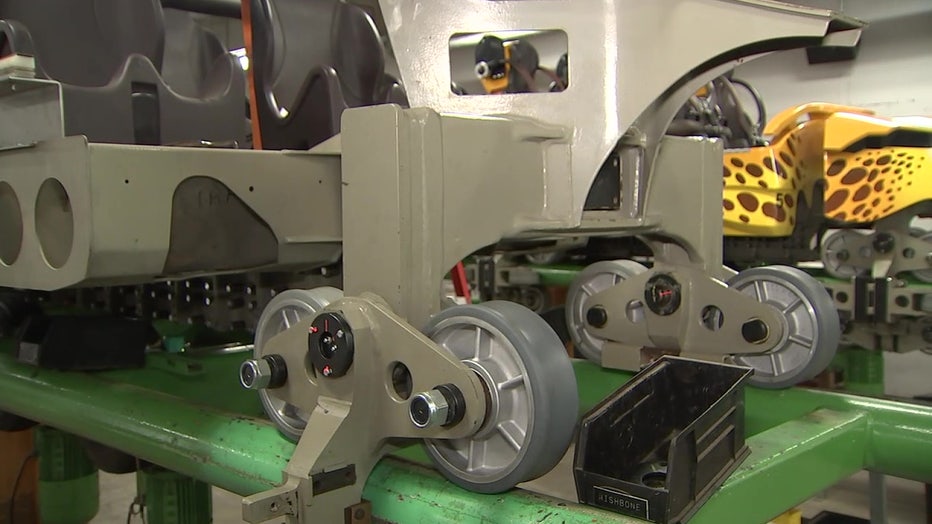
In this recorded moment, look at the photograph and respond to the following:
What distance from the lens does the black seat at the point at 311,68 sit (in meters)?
1.59

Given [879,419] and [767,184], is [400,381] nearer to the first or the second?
[879,419]

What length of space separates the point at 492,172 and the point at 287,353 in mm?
381

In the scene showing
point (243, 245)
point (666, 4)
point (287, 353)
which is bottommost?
point (287, 353)

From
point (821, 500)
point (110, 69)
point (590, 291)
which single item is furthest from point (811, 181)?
point (110, 69)

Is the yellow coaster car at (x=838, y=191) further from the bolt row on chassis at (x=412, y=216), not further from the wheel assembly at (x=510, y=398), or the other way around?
the wheel assembly at (x=510, y=398)

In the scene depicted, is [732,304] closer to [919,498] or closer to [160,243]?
[160,243]

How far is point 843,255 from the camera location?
3170 mm

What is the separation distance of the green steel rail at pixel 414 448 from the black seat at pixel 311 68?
1.77 feet

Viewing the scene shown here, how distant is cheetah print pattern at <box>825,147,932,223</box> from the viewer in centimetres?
285

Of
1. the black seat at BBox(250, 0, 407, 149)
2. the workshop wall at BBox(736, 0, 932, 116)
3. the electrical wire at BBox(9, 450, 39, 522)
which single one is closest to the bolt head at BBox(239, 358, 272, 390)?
the black seat at BBox(250, 0, 407, 149)

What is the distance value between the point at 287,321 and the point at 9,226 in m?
0.43

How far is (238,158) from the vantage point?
3.76 feet

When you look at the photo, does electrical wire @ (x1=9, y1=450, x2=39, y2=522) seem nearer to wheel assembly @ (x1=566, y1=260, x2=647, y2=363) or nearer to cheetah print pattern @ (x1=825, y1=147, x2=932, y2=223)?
wheel assembly @ (x1=566, y1=260, x2=647, y2=363)

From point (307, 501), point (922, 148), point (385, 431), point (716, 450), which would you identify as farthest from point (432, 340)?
point (922, 148)
